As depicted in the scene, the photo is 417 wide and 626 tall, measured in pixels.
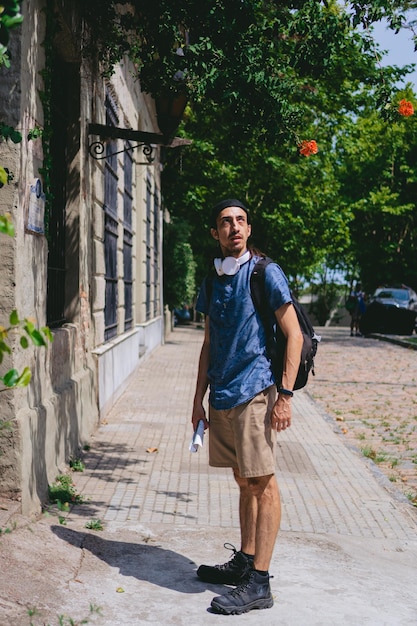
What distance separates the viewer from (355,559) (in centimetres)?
513

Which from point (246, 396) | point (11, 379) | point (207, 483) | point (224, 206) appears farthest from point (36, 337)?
point (207, 483)

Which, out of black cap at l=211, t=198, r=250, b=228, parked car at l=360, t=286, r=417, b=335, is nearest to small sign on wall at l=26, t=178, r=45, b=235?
black cap at l=211, t=198, r=250, b=228

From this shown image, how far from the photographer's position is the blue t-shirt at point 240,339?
14.4 feet

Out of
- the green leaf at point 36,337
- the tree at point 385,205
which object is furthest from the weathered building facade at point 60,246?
the tree at point 385,205

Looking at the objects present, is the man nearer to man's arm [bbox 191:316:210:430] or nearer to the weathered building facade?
man's arm [bbox 191:316:210:430]

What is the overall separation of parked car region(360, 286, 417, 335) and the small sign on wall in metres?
26.2

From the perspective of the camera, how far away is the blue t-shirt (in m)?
4.38

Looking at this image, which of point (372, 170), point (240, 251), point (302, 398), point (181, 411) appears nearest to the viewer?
point (240, 251)

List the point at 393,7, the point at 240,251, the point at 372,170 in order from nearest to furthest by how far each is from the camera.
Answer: the point at 240,251 → the point at 393,7 → the point at 372,170

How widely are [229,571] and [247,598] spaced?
15.1 inches

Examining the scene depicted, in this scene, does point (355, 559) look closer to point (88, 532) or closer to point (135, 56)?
point (88, 532)

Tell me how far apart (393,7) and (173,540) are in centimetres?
466

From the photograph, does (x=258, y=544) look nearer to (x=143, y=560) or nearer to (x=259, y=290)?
(x=143, y=560)

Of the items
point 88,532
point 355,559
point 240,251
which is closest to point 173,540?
point 88,532
